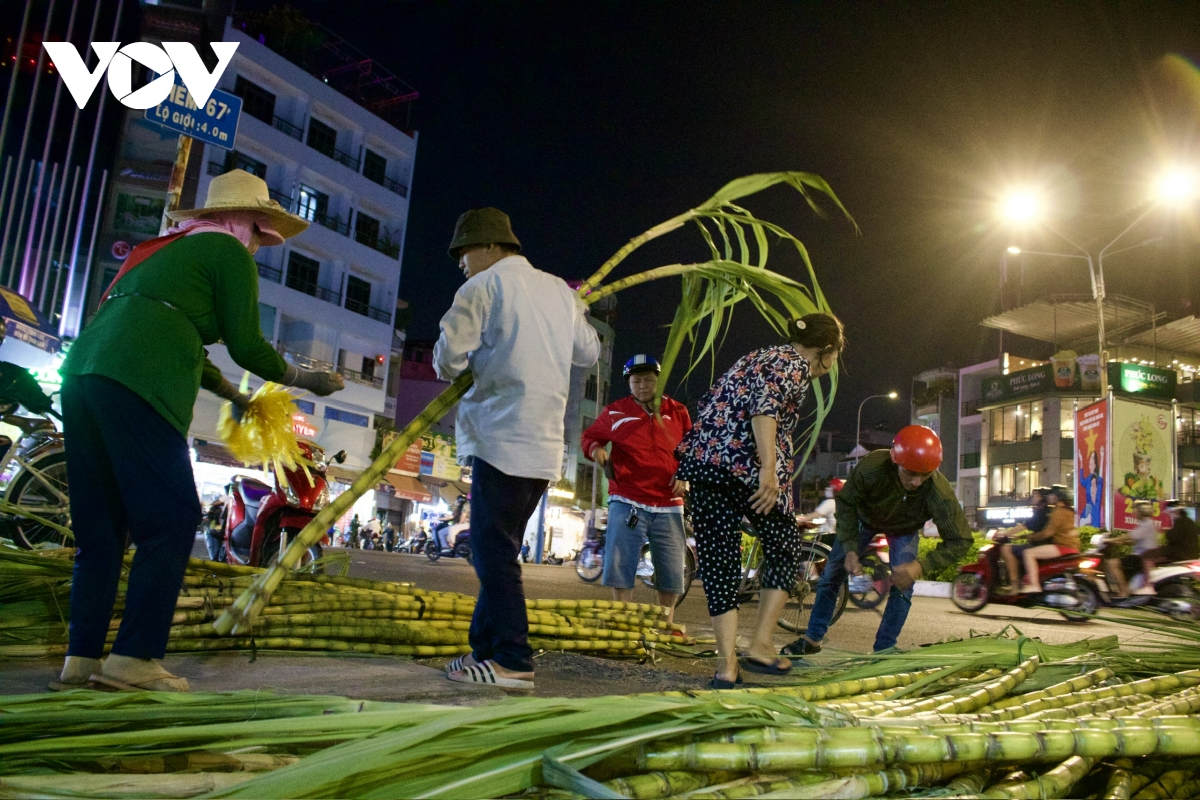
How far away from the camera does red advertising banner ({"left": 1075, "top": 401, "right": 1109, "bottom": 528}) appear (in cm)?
1867

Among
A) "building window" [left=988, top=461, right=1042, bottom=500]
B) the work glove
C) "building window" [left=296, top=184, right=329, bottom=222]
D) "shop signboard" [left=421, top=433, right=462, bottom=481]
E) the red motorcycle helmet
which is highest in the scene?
"building window" [left=296, top=184, right=329, bottom=222]

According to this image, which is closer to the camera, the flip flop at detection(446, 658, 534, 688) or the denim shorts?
the flip flop at detection(446, 658, 534, 688)

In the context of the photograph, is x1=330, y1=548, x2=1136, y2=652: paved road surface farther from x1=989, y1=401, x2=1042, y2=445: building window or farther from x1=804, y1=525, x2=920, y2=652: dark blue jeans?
x1=989, y1=401, x2=1042, y2=445: building window

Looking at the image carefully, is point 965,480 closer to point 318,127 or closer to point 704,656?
point 318,127

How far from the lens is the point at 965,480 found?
47.5 m

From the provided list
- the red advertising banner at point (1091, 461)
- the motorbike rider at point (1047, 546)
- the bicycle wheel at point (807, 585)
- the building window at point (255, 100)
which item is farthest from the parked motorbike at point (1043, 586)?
the building window at point (255, 100)

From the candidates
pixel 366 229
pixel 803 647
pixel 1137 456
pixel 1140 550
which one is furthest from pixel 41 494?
pixel 366 229

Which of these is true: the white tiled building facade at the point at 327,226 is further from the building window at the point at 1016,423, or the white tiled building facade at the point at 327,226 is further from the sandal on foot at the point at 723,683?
the building window at the point at 1016,423

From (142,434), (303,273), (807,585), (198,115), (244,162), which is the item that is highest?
(244,162)

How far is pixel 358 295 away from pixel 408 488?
939cm

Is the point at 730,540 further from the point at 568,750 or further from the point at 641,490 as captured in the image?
the point at 568,750

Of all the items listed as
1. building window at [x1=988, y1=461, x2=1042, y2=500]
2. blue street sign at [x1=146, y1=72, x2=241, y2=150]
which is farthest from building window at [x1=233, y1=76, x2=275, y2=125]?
building window at [x1=988, y1=461, x2=1042, y2=500]

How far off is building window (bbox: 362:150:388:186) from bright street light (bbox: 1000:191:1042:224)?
28.6 metres

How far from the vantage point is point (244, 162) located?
105 ft
